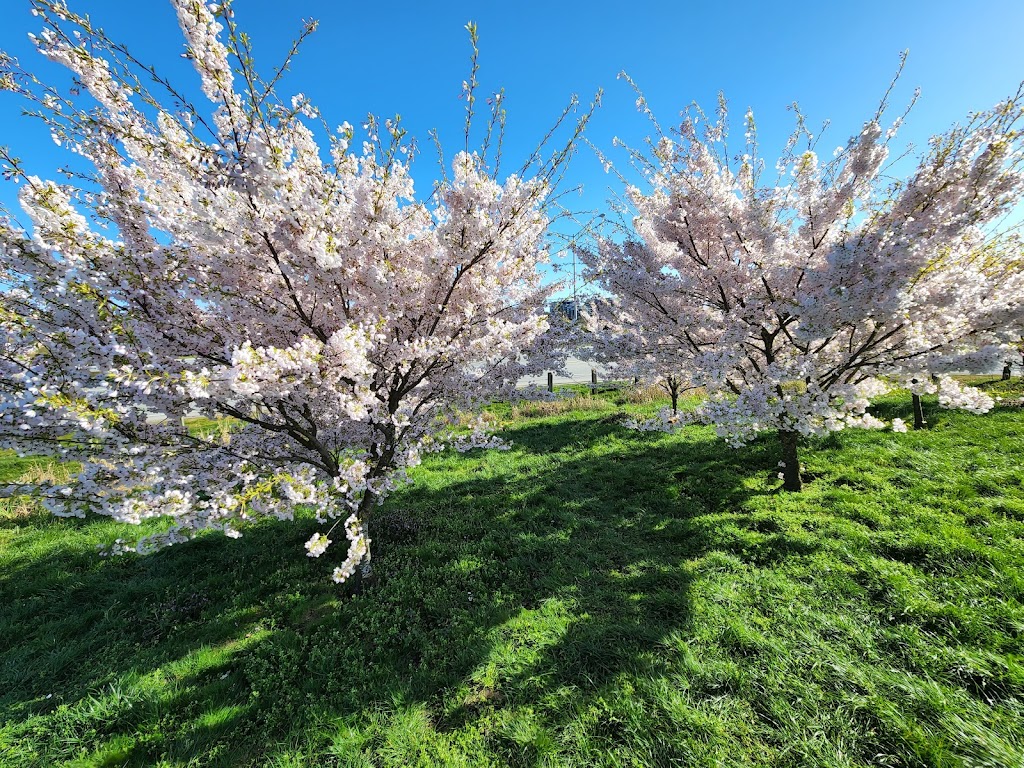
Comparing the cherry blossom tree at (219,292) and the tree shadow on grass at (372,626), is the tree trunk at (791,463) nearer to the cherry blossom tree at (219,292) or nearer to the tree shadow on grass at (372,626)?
Answer: the tree shadow on grass at (372,626)

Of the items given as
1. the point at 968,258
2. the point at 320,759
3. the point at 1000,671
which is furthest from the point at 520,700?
the point at 968,258

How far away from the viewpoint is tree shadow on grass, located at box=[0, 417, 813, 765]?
3461 millimetres

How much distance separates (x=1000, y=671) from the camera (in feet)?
10.5

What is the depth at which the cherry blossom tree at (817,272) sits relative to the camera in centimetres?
415

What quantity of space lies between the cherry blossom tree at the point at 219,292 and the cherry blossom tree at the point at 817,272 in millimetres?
2677

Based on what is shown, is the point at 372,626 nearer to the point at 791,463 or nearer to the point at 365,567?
the point at 365,567

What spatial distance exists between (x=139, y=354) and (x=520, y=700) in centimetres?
441

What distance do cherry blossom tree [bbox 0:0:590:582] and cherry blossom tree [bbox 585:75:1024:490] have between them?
2677mm

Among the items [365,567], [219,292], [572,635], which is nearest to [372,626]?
[365,567]

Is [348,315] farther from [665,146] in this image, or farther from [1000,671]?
[1000,671]

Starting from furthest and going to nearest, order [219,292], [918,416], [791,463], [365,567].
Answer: [918,416], [791,463], [365,567], [219,292]

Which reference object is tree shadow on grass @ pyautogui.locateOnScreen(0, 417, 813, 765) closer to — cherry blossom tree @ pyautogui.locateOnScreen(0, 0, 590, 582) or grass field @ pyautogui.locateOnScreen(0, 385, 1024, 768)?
grass field @ pyautogui.locateOnScreen(0, 385, 1024, 768)

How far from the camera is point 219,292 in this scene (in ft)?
12.4

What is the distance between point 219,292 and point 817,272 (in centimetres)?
637
